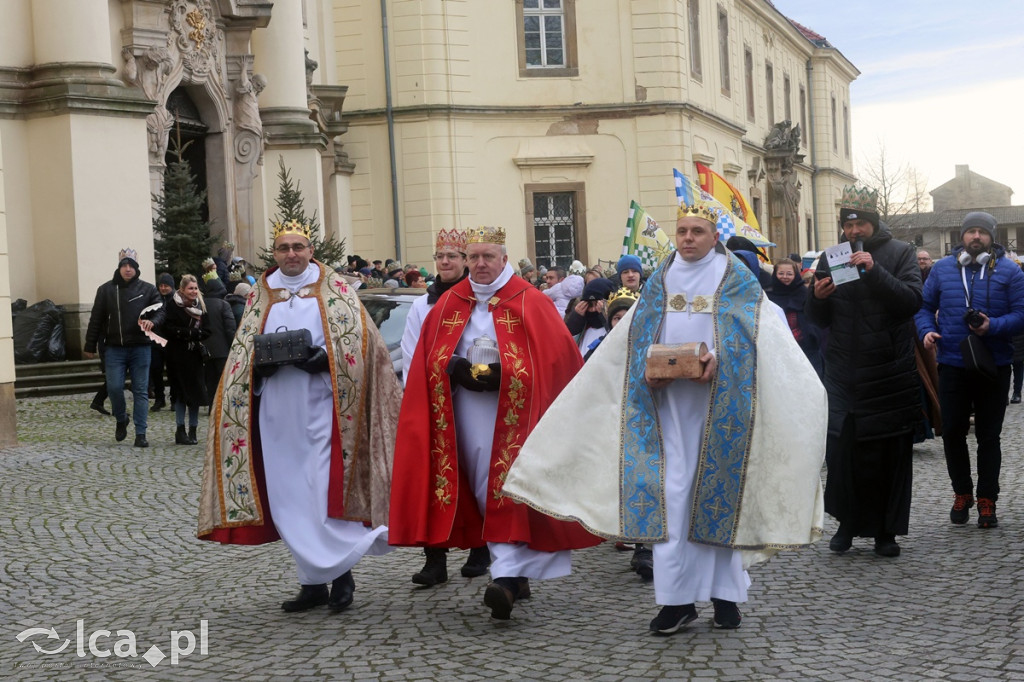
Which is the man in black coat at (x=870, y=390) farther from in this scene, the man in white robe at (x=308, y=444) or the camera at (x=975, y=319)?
the man in white robe at (x=308, y=444)

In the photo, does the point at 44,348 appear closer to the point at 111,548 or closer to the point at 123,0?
the point at 123,0

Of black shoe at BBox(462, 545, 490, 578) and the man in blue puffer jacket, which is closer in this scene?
black shoe at BBox(462, 545, 490, 578)

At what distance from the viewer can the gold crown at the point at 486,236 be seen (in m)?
7.40

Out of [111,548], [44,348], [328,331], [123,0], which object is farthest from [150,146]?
[328,331]

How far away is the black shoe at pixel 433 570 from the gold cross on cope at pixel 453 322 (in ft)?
3.94

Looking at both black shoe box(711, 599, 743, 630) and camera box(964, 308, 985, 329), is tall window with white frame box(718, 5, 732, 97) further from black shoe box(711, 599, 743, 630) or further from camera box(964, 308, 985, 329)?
black shoe box(711, 599, 743, 630)

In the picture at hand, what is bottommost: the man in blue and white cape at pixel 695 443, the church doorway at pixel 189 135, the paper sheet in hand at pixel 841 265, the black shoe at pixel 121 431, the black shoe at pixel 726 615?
the black shoe at pixel 726 615

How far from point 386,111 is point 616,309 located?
78.6 feet

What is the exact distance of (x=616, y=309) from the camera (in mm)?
9141

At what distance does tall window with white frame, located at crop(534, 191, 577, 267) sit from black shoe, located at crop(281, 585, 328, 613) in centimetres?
2665

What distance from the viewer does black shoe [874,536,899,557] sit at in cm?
824

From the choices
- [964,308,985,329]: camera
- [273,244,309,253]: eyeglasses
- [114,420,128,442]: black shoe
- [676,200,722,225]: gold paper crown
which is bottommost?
[114,420,128,442]: black shoe

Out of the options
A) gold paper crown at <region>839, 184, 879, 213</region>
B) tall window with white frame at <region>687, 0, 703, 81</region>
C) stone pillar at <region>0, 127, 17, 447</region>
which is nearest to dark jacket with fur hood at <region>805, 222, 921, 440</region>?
gold paper crown at <region>839, 184, 879, 213</region>

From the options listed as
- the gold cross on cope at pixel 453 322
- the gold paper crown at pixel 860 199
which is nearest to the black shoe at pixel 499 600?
the gold cross on cope at pixel 453 322
